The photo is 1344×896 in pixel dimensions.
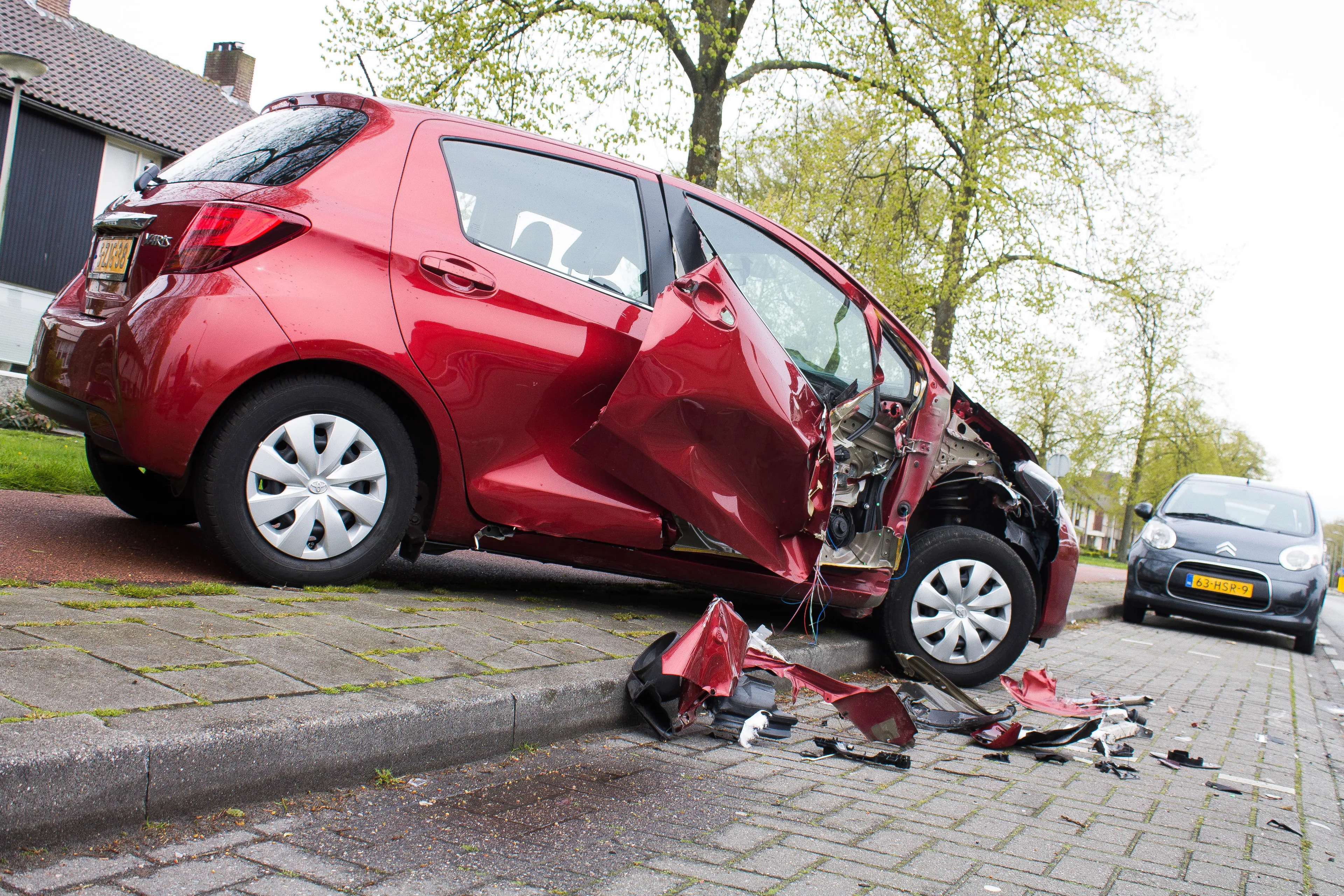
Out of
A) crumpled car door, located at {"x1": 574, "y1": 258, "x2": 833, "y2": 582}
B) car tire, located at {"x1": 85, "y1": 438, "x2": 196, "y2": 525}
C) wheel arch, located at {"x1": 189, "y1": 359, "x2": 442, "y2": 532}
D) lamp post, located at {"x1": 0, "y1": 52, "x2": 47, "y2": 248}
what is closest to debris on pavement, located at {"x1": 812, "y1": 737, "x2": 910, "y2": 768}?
crumpled car door, located at {"x1": 574, "y1": 258, "x2": 833, "y2": 582}

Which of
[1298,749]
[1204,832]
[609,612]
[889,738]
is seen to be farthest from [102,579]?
[1298,749]

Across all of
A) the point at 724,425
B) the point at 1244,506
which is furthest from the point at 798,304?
the point at 1244,506

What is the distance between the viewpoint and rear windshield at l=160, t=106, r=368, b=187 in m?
3.98

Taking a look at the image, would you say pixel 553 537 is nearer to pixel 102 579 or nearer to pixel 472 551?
pixel 102 579

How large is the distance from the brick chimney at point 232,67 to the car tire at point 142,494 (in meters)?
29.5

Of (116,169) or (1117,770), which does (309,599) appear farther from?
(116,169)

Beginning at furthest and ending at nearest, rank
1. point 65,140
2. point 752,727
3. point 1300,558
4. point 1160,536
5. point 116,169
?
point 116,169 → point 65,140 → point 1160,536 → point 1300,558 → point 752,727

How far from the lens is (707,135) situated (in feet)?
42.7

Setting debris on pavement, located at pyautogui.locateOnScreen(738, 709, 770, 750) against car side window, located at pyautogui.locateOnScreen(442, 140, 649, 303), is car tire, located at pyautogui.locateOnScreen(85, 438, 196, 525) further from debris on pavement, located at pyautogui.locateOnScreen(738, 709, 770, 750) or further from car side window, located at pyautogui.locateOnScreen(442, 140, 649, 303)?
debris on pavement, located at pyautogui.locateOnScreen(738, 709, 770, 750)

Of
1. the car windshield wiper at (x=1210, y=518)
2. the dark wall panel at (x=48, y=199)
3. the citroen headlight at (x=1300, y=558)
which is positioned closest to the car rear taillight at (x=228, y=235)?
the citroen headlight at (x=1300, y=558)

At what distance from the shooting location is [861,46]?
47.5ft

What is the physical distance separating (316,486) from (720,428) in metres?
1.52

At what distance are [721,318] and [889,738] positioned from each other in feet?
5.47

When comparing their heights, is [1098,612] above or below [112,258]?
below
